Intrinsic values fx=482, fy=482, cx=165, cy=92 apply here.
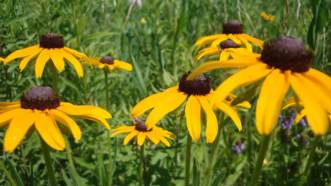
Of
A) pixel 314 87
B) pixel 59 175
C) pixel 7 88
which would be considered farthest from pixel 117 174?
pixel 314 87

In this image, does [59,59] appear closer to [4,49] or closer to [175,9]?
[4,49]

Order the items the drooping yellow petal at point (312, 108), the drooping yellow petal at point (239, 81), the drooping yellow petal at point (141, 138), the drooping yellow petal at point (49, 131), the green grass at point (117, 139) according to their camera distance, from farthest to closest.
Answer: the green grass at point (117, 139)
the drooping yellow petal at point (141, 138)
the drooping yellow petal at point (49, 131)
the drooping yellow petal at point (239, 81)
the drooping yellow petal at point (312, 108)

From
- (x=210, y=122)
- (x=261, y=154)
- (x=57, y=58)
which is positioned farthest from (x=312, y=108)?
(x=57, y=58)

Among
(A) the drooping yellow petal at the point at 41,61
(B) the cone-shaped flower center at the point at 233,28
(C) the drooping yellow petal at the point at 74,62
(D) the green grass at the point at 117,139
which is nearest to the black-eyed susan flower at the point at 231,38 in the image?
(B) the cone-shaped flower center at the point at 233,28

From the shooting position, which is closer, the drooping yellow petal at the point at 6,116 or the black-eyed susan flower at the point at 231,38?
the drooping yellow petal at the point at 6,116

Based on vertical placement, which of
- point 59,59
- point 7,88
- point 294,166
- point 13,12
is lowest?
point 294,166

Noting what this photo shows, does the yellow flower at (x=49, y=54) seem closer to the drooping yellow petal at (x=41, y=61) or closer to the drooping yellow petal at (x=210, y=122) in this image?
→ the drooping yellow petal at (x=41, y=61)
